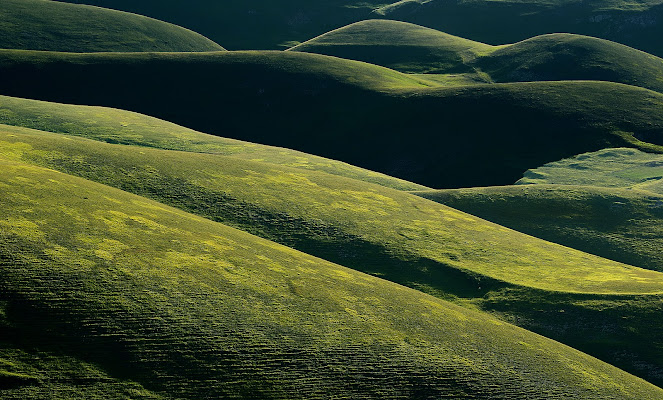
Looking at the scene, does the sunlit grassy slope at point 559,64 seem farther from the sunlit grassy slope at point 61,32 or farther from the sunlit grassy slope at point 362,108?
the sunlit grassy slope at point 61,32

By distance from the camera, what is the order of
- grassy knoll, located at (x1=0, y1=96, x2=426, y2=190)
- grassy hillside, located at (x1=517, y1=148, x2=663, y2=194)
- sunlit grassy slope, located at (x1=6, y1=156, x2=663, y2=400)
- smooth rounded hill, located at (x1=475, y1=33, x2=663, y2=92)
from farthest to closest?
smooth rounded hill, located at (x1=475, y1=33, x2=663, y2=92) < grassy hillside, located at (x1=517, y1=148, x2=663, y2=194) < grassy knoll, located at (x1=0, y1=96, x2=426, y2=190) < sunlit grassy slope, located at (x1=6, y1=156, x2=663, y2=400)

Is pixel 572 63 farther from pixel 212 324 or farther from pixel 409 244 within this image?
pixel 212 324

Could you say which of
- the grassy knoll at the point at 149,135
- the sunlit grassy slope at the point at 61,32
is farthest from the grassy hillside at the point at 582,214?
the sunlit grassy slope at the point at 61,32

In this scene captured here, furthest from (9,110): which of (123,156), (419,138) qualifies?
(419,138)

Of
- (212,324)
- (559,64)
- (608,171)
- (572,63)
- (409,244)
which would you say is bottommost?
(212,324)

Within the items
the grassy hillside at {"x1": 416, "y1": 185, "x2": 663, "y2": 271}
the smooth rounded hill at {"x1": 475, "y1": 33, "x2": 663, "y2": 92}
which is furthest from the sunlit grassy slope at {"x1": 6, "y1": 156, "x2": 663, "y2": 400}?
the smooth rounded hill at {"x1": 475, "y1": 33, "x2": 663, "y2": 92}

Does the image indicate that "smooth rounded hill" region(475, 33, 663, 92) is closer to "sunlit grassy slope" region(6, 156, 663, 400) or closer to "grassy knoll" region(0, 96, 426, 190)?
"grassy knoll" region(0, 96, 426, 190)

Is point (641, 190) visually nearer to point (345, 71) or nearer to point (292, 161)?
point (292, 161)

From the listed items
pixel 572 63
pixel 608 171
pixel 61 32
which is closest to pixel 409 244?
pixel 608 171
